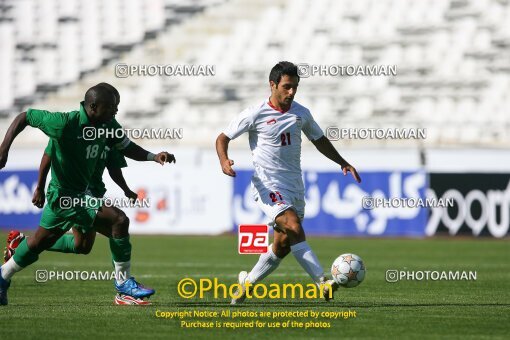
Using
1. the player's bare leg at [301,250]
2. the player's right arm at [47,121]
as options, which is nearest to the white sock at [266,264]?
the player's bare leg at [301,250]

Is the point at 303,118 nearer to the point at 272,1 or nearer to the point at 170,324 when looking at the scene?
the point at 170,324

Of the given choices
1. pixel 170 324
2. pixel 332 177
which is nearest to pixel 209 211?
pixel 332 177

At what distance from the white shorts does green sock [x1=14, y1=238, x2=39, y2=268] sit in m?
2.21

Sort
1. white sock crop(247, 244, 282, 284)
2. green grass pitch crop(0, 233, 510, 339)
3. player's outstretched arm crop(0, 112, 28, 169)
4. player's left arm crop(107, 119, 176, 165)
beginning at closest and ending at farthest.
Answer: green grass pitch crop(0, 233, 510, 339) < player's outstretched arm crop(0, 112, 28, 169) < white sock crop(247, 244, 282, 284) < player's left arm crop(107, 119, 176, 165)

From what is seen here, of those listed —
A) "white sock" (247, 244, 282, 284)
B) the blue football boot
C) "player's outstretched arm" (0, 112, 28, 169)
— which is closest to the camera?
"player's outstretched arm" (0, 112, 28, 169)

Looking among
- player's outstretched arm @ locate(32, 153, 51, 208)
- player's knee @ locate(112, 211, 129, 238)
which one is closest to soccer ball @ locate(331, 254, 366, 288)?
player's knee @ locate(112, 211, 129, 238)

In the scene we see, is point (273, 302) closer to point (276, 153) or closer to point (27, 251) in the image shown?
point (276, 153)

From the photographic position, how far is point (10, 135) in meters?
9.04

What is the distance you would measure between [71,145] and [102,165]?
556 millimetres

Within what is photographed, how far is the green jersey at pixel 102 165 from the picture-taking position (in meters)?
9.91

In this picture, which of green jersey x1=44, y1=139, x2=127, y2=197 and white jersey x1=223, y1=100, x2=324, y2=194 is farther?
green jersey x1=44, y1=139, x2=127, y2=197

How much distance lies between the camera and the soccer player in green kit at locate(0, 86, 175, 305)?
9367 millimetres

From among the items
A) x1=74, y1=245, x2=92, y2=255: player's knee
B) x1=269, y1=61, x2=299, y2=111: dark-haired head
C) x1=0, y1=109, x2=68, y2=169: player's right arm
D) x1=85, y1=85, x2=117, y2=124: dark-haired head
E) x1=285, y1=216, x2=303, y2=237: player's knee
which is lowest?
x1=74, y1=245, x2=92, y2=255: player's knee

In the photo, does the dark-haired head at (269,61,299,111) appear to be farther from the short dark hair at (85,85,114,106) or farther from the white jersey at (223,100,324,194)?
the short dark hair at (85,85,114,106)
